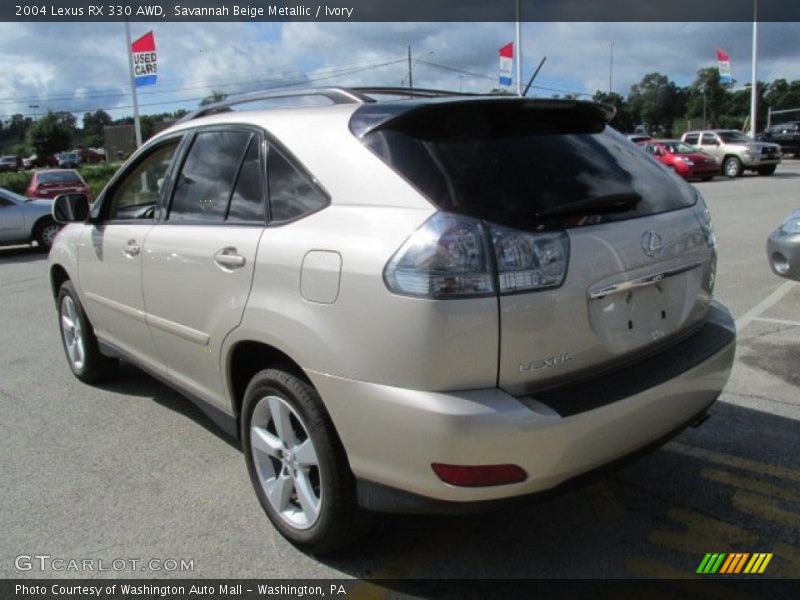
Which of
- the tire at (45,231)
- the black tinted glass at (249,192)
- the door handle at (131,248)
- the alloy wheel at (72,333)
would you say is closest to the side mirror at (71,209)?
the alloy wheel at (72,333)

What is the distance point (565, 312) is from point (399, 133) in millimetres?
850

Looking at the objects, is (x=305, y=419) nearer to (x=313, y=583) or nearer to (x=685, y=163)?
(x=313, y=583)

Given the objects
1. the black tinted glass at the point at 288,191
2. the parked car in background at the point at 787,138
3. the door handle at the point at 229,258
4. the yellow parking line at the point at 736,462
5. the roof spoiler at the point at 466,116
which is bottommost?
the yellow parking line at the point at 736,462

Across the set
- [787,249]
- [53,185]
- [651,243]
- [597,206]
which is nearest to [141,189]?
[597,206]

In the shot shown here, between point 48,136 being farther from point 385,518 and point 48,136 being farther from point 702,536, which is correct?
point 702,536

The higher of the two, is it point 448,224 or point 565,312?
point 448,224

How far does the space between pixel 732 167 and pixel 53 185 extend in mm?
24345

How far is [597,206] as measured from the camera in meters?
2.51

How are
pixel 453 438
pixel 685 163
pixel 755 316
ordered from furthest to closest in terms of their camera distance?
1. pixel 685 163
2. pixel 755 316
3. pixel 453 438

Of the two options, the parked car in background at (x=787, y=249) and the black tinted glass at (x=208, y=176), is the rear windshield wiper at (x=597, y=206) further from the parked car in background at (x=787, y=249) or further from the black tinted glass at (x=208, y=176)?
the parked car in background at (x=787, y=249)

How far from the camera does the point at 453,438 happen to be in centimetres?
218

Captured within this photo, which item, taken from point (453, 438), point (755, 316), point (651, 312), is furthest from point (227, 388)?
point (755, 316)

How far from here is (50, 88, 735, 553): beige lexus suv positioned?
87.5 inches

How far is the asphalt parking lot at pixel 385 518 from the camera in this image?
2.76 m
